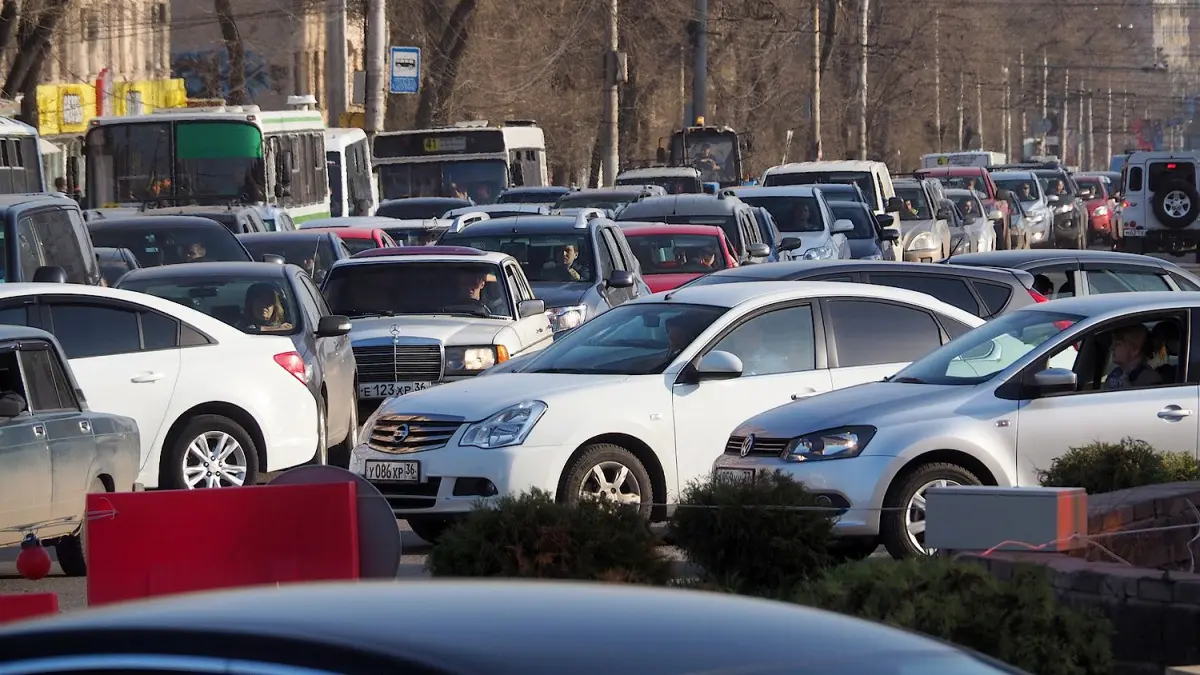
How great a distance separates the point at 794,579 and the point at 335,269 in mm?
10032

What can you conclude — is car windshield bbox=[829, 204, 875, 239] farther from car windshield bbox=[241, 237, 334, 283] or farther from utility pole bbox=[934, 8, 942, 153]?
utility pole bbox=[934, 8, 942, 153]

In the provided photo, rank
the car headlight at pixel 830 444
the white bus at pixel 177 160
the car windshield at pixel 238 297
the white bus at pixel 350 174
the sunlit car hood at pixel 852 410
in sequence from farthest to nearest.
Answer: the white bus at pixel 350 174, the white bus at pixel 177 160, the car windshield at pixel 238 297, the sunlit car hood at pixel 852 410, the car headlight at pixel 830 444

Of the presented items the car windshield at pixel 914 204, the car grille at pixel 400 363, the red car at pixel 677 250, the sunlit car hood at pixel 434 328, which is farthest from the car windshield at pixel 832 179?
the car grille at pixel 400 363

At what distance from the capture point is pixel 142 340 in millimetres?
12336

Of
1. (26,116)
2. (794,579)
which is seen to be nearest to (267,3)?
(26,116)

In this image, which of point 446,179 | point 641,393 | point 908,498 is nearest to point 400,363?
point 641,393

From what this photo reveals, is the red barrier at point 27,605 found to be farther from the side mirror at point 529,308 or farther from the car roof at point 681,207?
the car roof at point 681,207

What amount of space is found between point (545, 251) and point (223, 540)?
13746mm

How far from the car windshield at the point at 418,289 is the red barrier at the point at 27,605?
1102 centimetres

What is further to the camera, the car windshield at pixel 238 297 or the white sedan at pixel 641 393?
the car windshield at pixel 238 297

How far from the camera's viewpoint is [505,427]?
35.0ft

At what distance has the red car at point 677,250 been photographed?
2203 cm

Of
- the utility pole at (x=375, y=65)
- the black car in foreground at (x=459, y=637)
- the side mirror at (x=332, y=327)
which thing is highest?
the utility pole at (x=375, y=65)

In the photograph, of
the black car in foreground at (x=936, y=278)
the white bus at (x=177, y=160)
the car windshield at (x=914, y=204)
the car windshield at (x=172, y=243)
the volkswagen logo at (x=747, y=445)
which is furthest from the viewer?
the car windshield at (x=914, y=204)
